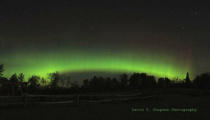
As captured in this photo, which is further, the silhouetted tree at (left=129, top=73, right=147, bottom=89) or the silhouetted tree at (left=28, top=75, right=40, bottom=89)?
the silhouetted tree at (left=129, top=73, right=147, bottom=89)

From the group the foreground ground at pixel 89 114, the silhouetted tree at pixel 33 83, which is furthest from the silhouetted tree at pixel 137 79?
the foreground ground at pixel 89 114

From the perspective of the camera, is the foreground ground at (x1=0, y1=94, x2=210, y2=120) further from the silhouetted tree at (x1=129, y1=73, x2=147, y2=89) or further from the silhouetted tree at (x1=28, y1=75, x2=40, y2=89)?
the silhouetted tree at (x1=129, y1=73, x2=147, y2=89)

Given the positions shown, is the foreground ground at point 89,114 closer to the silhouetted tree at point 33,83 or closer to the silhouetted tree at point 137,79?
the silhouetted tree at point 33,83

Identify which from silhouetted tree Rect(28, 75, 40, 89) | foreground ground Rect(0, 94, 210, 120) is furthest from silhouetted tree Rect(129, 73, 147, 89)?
foreground ground Rect(0, 94, 210, 120)

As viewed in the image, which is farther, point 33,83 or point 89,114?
point 33,83

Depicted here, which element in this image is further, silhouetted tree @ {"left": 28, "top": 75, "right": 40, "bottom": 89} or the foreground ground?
silhouetted tree @ {"left": 28, "top": 75, "right": 40, "bottom": 89}

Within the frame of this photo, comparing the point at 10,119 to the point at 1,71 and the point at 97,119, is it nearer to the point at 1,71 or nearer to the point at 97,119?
the point at 97,119

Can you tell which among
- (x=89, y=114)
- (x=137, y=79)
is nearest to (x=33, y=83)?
(x=137, y=79)

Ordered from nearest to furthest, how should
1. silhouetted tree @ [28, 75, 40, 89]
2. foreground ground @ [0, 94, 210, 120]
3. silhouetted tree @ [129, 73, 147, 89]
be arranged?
foreground ground @ [0, 94, 210, 120], silhouetted tree @ [28, 75, 40, 89], silhouetted tree @ [129, 73, 147, 89]

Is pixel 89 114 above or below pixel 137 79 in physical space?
above

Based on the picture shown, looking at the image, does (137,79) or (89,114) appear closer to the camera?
(89,114)

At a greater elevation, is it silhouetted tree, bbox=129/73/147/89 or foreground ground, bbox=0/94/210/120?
foreground ground, bbox=0/94/210/120

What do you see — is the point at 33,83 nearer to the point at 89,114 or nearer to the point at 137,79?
the point at 137,79

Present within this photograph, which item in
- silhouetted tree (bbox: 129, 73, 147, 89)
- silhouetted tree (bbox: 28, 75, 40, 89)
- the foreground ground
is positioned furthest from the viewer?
silhouetted tree (bbox: 129, 73, 147, 89)
